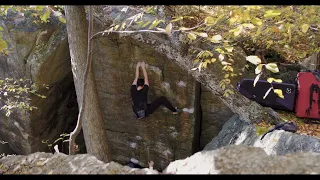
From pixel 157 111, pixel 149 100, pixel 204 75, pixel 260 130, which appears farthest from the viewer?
pixel 157 111

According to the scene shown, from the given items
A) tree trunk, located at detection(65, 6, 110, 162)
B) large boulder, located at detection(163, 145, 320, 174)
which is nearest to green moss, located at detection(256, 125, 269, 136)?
large boulder, located at detection(163, 145, 320, 174)

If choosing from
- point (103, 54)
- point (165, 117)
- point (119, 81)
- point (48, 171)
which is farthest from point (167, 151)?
point (48, 171)

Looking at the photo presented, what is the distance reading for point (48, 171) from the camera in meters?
3.05

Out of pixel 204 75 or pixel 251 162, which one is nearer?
pixel 251 162

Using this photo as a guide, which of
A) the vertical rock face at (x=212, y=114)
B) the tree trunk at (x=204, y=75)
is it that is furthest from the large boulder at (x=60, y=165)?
the vertical rock face at (x=212, y=114)

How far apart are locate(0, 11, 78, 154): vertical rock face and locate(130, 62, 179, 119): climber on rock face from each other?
2.25 meters

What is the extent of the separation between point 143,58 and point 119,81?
1.11 metres

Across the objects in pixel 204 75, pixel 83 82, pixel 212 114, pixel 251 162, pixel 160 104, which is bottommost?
pixel 212 114

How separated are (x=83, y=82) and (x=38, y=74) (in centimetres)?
427

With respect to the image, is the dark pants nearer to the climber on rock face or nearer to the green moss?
the climber on rock face

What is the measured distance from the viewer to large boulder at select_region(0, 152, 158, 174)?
9.34 ft

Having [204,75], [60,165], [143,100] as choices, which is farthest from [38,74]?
[60,165]

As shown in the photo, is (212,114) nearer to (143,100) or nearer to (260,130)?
(143,100)

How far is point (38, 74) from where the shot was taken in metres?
8.09
